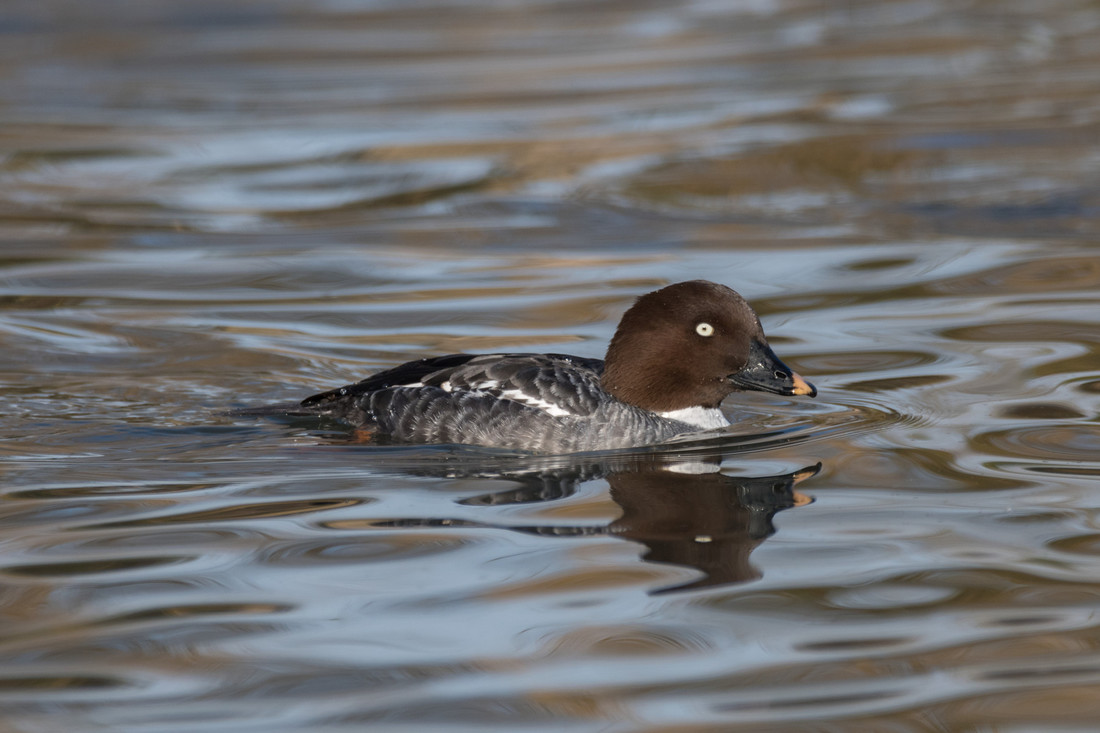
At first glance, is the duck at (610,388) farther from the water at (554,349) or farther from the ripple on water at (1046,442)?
the ripple on water at (1046,442)

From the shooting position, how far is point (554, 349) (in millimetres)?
9805

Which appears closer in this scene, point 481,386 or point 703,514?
point 703,514

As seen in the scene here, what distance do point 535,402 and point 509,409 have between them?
13 centimetres

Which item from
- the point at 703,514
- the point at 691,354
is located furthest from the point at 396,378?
the point at 703,514

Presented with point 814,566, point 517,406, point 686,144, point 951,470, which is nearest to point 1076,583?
point 814,566

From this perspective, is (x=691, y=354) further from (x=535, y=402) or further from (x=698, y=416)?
(x=535, y=402)

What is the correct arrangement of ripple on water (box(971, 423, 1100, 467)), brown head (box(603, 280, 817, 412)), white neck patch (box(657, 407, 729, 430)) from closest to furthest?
ripple on water (box(971, 423, 1100, 467)) < brown head (box(603, 280, 817, 412)) < white neck patch (box(657, 407, 729, 430))

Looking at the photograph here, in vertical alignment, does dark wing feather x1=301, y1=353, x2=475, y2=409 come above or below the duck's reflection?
above

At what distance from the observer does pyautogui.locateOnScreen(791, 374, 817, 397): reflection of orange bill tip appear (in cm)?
757

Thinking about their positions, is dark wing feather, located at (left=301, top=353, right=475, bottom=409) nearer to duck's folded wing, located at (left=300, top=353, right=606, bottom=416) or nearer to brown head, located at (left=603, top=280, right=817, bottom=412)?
duck's folded wing, located at (left=300, top=353, right=606, bottom=416)

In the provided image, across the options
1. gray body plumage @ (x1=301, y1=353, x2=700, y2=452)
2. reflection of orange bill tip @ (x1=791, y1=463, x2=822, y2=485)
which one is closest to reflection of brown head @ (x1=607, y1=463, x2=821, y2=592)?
reflection of orange bill tip @ (x1=791, y1=463, x2=822, y2=485)

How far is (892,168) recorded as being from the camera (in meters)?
14.6

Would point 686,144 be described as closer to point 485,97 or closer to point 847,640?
point 485,97

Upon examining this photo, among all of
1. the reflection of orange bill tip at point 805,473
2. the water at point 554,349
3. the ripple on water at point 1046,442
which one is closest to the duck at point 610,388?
the water at point 554,349
